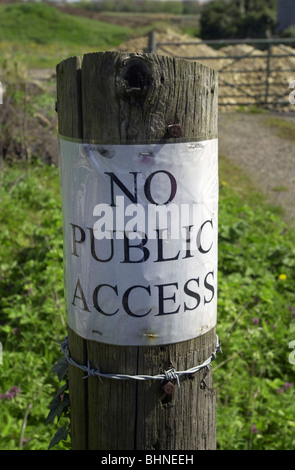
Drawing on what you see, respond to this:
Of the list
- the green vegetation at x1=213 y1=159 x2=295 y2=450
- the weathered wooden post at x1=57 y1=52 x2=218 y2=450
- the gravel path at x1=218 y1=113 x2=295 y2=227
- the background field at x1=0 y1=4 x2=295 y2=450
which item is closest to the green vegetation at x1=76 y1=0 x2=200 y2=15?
the gravel path at x1=218 y1=113 x2=295 y2=227

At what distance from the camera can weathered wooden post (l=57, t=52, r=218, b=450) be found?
3.92ft

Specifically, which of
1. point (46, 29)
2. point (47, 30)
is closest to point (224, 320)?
point (47, 30)

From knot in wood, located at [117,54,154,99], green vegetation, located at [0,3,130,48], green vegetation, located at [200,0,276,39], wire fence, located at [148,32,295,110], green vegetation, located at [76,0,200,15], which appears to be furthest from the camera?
green vegetation, located at [76,0,200,15]

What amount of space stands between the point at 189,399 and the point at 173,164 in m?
0.69

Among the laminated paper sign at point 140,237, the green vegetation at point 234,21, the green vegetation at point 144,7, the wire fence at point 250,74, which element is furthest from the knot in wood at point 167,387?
the green vegetation at point 144,7

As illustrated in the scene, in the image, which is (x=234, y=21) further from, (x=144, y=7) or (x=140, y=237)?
(x=144, y=7)

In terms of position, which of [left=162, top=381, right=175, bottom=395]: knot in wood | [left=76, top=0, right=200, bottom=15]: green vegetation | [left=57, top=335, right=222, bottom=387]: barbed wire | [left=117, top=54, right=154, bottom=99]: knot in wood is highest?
[left=76, top=0, right=200, bottom=15]: green vegetation

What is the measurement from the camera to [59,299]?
3.49 metres

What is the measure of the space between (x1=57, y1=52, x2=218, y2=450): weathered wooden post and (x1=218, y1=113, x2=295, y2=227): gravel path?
14.8 ft

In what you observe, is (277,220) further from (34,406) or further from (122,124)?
(122,124)

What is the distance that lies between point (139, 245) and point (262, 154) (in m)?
7.42

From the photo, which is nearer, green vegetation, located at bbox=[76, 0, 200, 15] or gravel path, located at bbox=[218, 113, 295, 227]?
gravel path, located at bbox=[218, 113, 295, 227]

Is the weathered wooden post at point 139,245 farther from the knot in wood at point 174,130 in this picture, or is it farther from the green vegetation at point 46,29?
the green vegetation at point 46,29

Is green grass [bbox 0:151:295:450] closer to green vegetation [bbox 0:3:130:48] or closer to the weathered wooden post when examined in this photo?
the weathered wooden post
